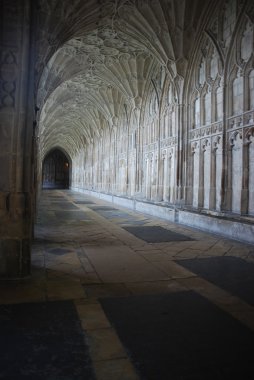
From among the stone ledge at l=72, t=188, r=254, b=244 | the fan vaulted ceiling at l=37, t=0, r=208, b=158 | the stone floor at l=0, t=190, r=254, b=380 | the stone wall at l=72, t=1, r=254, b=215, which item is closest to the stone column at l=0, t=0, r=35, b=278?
the stone floor at l=0, t=190, r=254, b=380

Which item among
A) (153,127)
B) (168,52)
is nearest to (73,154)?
(153,127)

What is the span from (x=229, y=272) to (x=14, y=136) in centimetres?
356

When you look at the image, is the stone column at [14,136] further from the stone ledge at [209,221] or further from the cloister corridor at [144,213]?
the stone ledge at [209,221]

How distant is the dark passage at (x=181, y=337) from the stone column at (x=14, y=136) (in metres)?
1.50

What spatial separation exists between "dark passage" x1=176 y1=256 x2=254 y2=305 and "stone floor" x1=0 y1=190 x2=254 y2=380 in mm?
13

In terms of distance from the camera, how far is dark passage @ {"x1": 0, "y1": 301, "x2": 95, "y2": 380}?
1.91 metres

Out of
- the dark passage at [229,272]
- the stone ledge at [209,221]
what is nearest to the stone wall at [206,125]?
the stone ledge at [209,221]

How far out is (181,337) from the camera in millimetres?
2395

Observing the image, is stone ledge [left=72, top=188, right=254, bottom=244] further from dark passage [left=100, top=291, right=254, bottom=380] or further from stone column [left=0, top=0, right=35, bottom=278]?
stone column [left=0, top=0, right=35, bottom=278]

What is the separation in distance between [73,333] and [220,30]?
32.2ft

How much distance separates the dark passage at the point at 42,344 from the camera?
191cm

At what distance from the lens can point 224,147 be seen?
8.75 meters

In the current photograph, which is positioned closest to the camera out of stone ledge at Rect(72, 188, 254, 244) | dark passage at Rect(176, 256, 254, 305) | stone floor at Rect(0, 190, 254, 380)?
stone floor at Rect(0, 190, 254, 380)

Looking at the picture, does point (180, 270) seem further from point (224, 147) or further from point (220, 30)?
point (220, 30)
